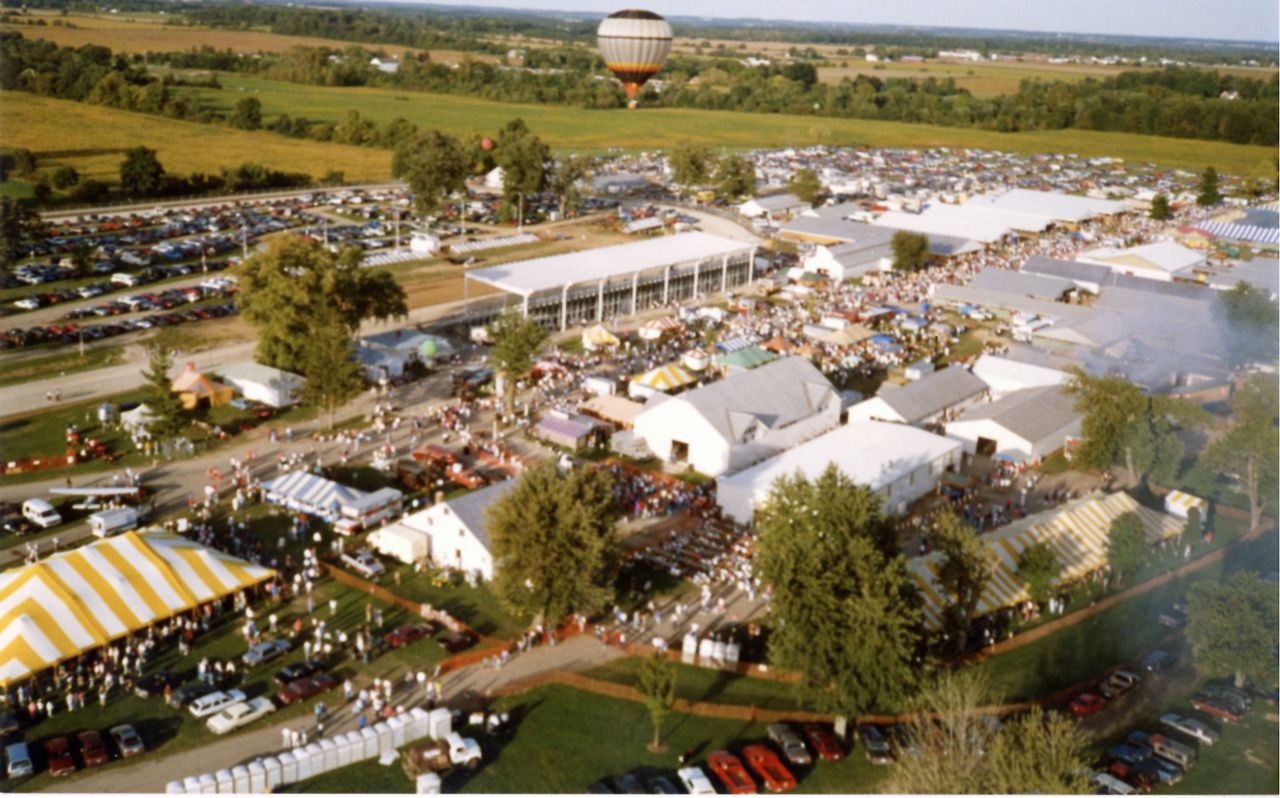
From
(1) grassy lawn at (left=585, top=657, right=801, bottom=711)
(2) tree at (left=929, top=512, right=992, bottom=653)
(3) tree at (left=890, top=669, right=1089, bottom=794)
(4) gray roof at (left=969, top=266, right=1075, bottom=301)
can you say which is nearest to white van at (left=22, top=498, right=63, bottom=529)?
(1) grassy lawn at (left=585, top=657, right=801, bottom=711)

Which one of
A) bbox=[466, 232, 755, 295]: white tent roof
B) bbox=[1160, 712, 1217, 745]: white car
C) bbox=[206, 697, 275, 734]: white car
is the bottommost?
bbox=[206, 697, 275, 734]: white car

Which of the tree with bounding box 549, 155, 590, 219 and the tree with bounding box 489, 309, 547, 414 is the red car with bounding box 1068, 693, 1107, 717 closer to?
the tree with bounding box 489, 309, 547, 414

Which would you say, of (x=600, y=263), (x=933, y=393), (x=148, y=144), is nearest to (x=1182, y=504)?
(x=933, y=393)

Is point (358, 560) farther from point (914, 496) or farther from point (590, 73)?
point (590, 73)

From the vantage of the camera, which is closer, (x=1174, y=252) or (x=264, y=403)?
(x=264, y=403)

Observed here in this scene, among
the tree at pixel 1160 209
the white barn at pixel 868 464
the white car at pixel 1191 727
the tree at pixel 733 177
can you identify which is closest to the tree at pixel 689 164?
the tree at pixel 733 177

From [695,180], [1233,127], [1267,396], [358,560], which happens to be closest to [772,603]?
[358,560]
